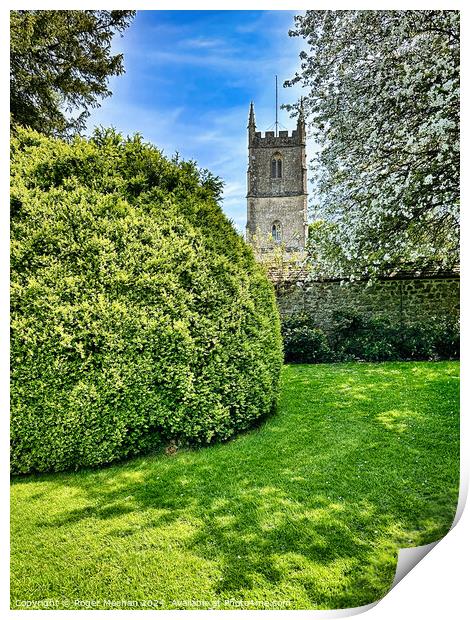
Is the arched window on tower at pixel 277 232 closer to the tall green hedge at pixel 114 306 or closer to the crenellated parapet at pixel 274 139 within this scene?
the tall green hedge at pixel 114 306

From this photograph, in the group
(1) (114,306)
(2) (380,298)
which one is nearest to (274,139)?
(1) (114,306)

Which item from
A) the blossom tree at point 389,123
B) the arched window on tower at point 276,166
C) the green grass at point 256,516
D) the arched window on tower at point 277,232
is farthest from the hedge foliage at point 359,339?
the arched window on tower at point 276,166

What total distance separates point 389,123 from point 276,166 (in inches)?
27.8

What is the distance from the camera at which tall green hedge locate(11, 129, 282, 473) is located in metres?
2.00

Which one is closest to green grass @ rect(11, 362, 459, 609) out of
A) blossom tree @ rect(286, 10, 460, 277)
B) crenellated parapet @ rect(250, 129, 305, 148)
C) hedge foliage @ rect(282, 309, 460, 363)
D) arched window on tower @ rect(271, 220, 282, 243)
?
hedge foliage @ rect(282, 309, 460, 363)

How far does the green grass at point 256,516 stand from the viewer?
63.5 inches

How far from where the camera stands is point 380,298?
3273mm

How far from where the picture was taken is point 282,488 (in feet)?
6.51

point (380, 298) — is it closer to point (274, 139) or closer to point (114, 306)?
point (274, 139)

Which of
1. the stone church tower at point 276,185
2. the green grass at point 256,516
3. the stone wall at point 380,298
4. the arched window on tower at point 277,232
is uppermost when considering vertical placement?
the stone church tower at point 276,185

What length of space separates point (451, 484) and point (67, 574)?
1888mm

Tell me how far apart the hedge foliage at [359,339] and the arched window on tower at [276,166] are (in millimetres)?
1473
